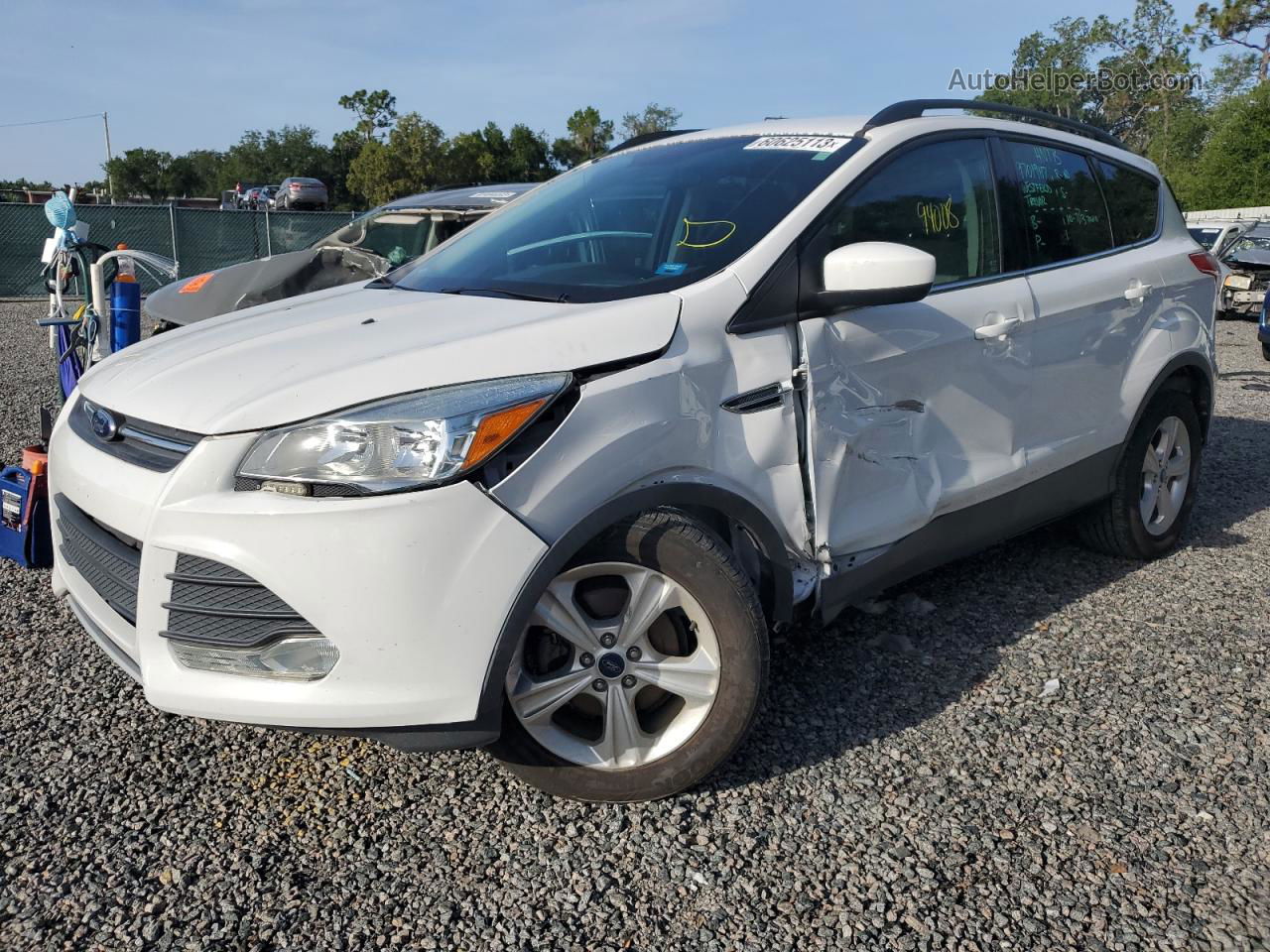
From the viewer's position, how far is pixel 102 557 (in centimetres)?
254

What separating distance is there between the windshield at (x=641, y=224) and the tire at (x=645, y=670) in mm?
693

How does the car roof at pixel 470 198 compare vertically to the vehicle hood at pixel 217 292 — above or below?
above

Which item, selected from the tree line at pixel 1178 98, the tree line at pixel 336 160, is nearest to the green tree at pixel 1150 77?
the tree line at pixel 1178 98

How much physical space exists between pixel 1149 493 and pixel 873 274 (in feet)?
8.06

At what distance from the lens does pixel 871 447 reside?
9.89ft

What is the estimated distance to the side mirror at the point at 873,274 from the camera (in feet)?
8.88

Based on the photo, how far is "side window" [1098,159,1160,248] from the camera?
427 centimetres

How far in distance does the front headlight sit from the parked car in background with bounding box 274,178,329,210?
119ft

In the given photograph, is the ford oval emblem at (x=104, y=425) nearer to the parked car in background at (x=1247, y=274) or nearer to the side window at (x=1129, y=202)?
the side window at (x=1129, y=202)

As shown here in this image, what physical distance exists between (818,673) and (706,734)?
0.91 metres

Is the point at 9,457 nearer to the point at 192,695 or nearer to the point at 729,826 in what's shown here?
the point at 192,695

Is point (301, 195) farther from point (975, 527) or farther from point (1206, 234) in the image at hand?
point (975, 527)

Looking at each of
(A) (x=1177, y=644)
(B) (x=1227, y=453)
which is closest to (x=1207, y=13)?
(B) (x=1227, y=453)

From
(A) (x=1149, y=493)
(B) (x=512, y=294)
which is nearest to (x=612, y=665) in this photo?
(B) (x=512, y=294)
